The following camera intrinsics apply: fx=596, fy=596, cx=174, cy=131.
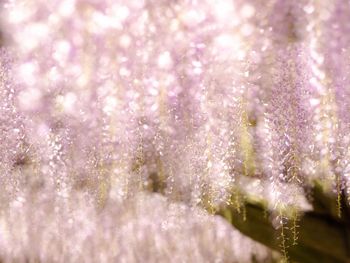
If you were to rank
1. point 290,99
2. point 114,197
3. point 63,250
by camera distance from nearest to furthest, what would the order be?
point 290,99 → point 114,197 → point 63,250

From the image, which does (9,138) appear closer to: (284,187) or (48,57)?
(48,57)

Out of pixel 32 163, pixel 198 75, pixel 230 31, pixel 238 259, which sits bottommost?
pixel 238 259

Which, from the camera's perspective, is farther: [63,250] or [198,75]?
[63,250]

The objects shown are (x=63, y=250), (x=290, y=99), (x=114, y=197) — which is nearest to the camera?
(x=290, y=99)

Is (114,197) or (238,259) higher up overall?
(114,197)

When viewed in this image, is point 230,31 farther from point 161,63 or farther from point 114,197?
point 114,197

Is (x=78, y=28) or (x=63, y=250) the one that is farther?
(x=63, y=250)

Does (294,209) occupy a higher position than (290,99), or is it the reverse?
(290,99)

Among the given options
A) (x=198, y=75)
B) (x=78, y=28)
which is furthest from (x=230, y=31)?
(x=78, y=28)

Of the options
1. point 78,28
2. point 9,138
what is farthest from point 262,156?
point 9,138
